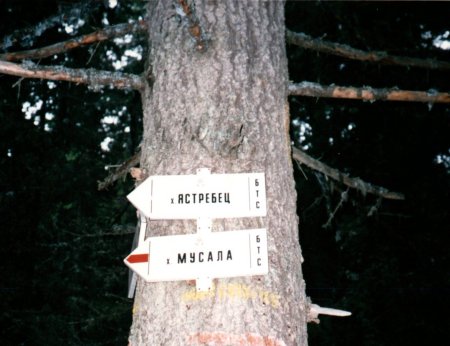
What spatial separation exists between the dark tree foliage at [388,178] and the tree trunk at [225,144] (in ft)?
11.4

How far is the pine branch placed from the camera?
233 centimetres

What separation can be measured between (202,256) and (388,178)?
16.7 feet

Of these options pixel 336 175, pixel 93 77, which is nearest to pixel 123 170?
pixel 93 77

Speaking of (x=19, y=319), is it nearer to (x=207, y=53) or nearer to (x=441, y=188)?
(x=207, y=53)

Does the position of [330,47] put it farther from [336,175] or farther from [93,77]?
[93,77]

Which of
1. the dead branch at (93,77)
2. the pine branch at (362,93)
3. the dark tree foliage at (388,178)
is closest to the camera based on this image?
the dead branch at (93,77)

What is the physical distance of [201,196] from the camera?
1.67m

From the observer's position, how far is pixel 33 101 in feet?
25.0

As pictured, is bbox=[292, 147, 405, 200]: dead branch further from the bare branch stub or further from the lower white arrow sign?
the lower white arrow sign

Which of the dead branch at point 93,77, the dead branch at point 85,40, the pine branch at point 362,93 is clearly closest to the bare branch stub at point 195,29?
the dead branch at point 93,77

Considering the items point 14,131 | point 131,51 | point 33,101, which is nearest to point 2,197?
point 14,131

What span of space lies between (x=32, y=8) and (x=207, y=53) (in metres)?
4.52

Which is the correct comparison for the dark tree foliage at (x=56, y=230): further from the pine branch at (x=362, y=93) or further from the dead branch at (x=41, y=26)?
the pine branch at (x=362, y=93)

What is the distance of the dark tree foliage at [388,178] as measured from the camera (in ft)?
18.3
